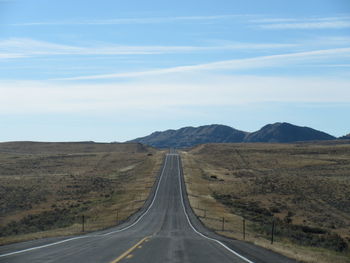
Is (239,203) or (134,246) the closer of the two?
(134,246)

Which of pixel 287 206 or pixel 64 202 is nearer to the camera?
pixel 287 206

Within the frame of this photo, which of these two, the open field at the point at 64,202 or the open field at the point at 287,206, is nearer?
the open field at the point at 287,206

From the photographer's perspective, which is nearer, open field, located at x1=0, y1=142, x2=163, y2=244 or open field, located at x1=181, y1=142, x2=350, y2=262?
open field, located at x1=181, y1=142, x2=350, y2=262

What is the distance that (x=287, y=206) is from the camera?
57.1 meters

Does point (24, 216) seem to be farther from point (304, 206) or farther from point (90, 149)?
point (90, 149)

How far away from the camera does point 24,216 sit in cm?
4612

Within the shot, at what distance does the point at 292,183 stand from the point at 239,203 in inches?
854

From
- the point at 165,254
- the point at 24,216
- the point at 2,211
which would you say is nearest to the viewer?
the point at 165,254

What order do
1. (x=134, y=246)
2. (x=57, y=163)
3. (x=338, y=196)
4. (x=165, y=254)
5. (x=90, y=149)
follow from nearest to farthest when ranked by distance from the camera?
(x=165, y=254) → (x=134, y=246) → (x=338, y=196) → (x=57, y=163) → (x=90, y=149)

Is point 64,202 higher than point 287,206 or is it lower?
lower

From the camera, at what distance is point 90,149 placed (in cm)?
19638

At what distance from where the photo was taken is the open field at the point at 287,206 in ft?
97.6

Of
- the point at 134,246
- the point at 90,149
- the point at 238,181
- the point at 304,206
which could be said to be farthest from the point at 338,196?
the point at 90,149

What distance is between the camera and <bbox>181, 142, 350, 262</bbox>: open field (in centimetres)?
2974
